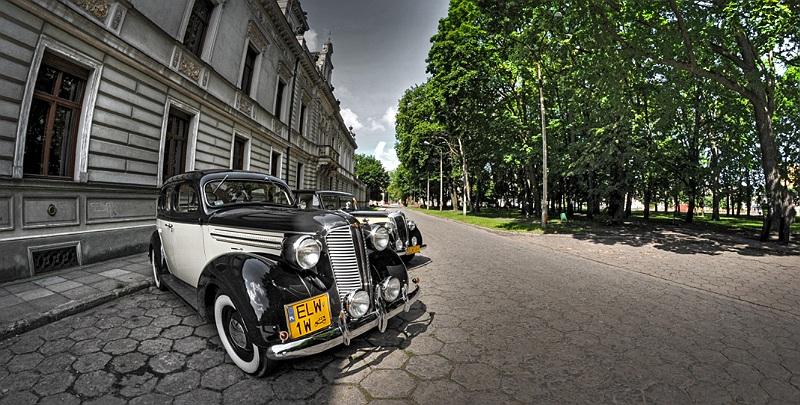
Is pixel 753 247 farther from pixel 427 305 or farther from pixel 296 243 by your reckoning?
pixel 296 243

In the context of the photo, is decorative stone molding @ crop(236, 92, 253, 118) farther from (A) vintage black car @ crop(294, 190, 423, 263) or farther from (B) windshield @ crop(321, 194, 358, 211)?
(B) windshield @ crop(321, 194, 358, 211)

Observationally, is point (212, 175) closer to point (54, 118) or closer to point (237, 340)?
point (237, 340)

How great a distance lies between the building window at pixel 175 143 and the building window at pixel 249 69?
461 cm

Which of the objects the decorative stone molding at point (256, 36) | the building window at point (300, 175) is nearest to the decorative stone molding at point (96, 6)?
the decorative stone molding at point (256, 36)

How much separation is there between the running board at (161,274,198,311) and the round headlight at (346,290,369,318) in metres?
1.72

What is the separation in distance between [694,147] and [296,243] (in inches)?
1017

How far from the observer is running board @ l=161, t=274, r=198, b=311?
3297mm

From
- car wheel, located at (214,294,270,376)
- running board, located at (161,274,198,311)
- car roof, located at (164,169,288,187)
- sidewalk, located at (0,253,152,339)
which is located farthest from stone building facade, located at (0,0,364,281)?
car wheel, located at (214,294,270,376)

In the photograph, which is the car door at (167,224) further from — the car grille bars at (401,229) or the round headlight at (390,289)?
the car grille bars at (401,229)

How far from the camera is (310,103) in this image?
21906 millimetres

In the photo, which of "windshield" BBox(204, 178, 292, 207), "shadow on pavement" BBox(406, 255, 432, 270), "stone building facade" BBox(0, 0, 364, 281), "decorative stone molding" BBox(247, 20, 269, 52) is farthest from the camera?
"decorative stone molding" BBox(247, 20, 269, 52)

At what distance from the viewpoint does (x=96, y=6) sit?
6.14 meters

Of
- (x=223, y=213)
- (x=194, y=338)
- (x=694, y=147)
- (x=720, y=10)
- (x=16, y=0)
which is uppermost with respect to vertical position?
(x=720, y=10)

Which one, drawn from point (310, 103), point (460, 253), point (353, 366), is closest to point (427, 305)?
point (353, 366)
